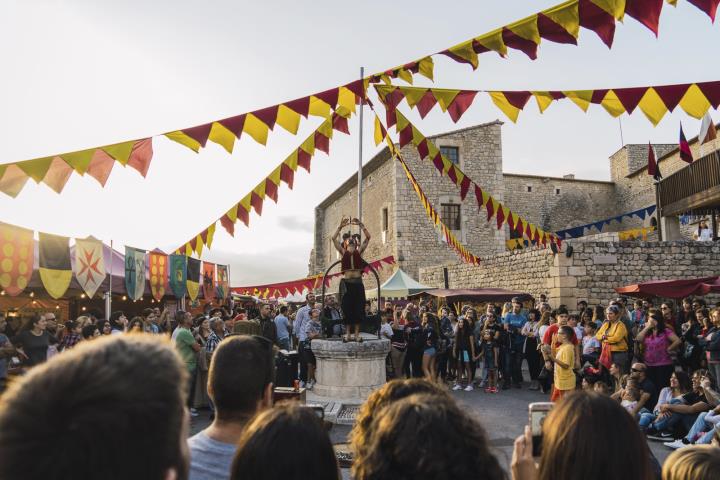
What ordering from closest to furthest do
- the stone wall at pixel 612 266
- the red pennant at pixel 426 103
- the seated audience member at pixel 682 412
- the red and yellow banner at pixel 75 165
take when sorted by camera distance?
the seated audience member at pixel 682 412
the red and yellow banner at pixel 75 165
the red pennant at pixel 426 103
the stone wall at pixel 612 266

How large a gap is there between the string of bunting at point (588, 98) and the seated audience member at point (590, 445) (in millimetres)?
6015

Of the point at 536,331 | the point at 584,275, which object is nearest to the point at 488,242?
the point at 584,275

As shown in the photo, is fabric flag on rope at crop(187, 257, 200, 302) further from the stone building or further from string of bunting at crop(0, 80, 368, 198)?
the stone building

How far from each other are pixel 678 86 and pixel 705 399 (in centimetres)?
373

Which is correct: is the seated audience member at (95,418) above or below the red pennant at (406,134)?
below

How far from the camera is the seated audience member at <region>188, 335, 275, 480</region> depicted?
1.88 meters

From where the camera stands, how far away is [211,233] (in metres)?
10.9

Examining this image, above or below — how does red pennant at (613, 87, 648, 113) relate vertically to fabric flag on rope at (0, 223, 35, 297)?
above

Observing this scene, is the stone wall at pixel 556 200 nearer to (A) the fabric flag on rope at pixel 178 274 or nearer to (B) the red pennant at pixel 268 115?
(A) the fabric flag on rope at pixel 178 274

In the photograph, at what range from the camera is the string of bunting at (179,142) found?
5.93m

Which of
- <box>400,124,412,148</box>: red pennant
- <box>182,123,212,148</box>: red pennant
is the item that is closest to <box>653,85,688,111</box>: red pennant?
<box>400,124,412,148</box>: red pennant

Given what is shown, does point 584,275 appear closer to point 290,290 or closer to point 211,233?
point 211,233

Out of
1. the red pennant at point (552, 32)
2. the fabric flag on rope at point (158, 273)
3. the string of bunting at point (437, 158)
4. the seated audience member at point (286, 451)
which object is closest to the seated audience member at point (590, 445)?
the seated audience member at point (286, 451)

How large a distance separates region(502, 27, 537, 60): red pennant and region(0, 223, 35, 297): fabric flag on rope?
306 inches
